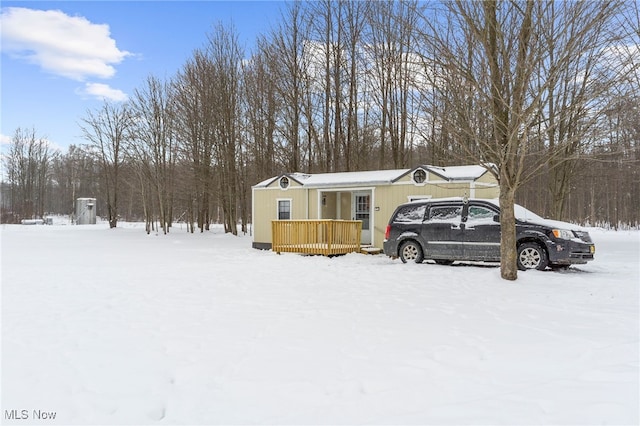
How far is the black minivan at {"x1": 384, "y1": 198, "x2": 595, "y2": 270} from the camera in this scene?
29.8 feet

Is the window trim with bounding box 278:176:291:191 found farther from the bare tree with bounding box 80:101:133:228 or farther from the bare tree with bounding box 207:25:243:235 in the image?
the bare tree with bounding box 80:101:133:228

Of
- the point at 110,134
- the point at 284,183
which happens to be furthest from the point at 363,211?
the point at 110,134

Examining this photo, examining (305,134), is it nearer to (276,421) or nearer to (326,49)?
(326,49)

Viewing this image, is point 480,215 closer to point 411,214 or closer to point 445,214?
point 445,214

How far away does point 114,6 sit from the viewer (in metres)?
11.7

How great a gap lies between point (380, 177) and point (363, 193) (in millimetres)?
1205

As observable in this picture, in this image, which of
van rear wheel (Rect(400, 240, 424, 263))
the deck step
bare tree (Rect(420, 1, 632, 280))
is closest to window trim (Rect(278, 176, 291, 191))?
the deck step

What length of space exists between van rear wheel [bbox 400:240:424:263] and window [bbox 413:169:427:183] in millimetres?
3379

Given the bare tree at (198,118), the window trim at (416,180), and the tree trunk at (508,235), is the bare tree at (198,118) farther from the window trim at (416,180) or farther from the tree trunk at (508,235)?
the tree trunk at (508,235)

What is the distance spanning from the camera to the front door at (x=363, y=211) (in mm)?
15617

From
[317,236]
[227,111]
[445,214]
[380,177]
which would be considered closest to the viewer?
[445,214]

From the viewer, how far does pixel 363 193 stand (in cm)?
1580

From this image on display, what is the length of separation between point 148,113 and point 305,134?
1087 cm

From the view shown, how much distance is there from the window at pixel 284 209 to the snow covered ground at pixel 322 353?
915cm
